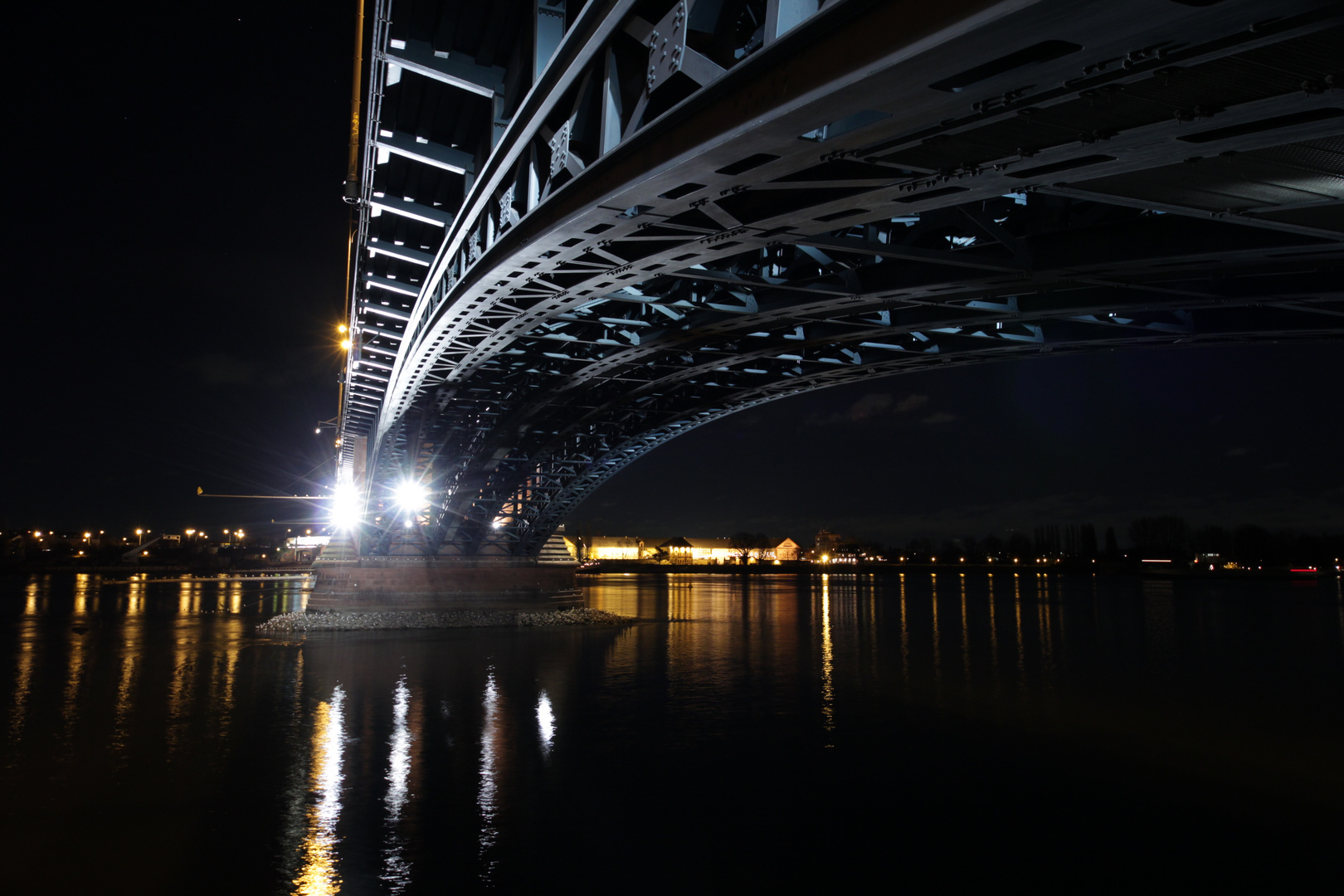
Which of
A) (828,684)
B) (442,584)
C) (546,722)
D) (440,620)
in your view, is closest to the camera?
(546,722)

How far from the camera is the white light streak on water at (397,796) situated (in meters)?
7.82

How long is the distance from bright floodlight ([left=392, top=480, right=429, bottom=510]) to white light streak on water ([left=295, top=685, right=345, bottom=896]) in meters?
28.5

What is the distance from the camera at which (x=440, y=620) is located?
→ 3925 centimetres

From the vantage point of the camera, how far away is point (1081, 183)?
364 inches

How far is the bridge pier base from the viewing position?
41.1m

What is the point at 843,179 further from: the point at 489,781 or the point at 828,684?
the point at 828,684

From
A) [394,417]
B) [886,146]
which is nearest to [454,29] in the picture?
[886,146]

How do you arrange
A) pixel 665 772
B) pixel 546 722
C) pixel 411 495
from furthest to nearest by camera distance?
pixel 411 495 < pixel 546 722 < pixel 665 772

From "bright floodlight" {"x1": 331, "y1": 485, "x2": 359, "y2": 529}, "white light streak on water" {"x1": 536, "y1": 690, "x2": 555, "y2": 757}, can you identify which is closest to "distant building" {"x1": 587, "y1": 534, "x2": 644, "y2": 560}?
"bright floodlight" {"x1": 331, "y1": 485, "x2": 359, "y2": 529}

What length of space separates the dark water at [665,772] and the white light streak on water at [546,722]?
3.6 inches

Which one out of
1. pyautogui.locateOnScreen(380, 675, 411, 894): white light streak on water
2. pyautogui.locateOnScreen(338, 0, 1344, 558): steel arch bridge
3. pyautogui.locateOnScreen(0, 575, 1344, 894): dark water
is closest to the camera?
pyautogui.locateOnScreen(338, 0, 1344, 558): steel arch bridge

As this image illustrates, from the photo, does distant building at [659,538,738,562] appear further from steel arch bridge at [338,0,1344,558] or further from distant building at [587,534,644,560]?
steel arch bridge at [338,0,1344,558]

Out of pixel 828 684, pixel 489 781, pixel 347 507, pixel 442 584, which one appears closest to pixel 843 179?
pixel 489 781

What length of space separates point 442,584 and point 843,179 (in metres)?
37.9
